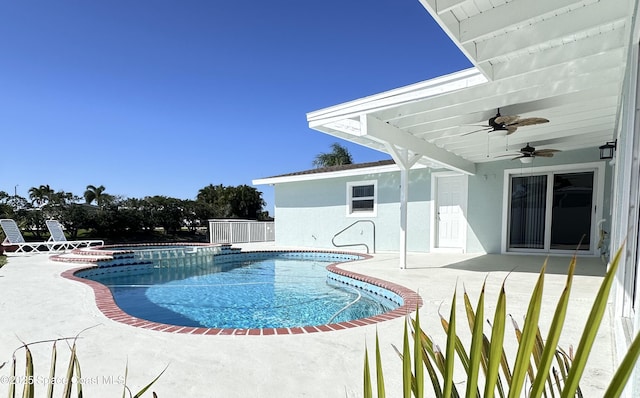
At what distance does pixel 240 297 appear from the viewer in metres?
5.89

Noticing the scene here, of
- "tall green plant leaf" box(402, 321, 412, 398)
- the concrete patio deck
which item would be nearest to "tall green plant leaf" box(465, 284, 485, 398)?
"tall green plant leaf" box(402, 321, 412, 398)

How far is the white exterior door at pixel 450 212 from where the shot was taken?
9.53 meters

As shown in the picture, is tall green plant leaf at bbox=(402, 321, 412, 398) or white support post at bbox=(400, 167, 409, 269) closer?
tall green plant leaf at bbox=(402, 321, 412, 398)

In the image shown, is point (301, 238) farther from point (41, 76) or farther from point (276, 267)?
point (41, 76)

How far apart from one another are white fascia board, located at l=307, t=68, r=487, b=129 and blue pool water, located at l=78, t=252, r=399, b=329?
10.3 feet

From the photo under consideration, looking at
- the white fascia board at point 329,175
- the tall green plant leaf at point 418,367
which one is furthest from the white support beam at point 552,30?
the white fascia board at point 329,175

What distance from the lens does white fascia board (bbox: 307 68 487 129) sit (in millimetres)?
4152

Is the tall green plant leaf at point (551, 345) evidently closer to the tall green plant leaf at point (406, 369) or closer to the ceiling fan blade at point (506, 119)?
the tall green plant leaf at point (406, 369)

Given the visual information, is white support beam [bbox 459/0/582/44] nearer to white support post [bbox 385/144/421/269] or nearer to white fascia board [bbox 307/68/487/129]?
white fascia board [bbox 307/68/487/129]

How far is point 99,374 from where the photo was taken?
230cm

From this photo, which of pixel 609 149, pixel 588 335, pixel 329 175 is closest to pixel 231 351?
pixel 588 335

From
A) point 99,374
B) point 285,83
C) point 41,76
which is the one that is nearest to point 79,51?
point 41,76

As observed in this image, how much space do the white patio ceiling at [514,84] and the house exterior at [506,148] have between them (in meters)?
0.02

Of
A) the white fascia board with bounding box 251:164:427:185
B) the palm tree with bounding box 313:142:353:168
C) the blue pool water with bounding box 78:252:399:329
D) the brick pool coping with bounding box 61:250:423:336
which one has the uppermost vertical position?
the palm tree with bounding box 313:142:353:168
